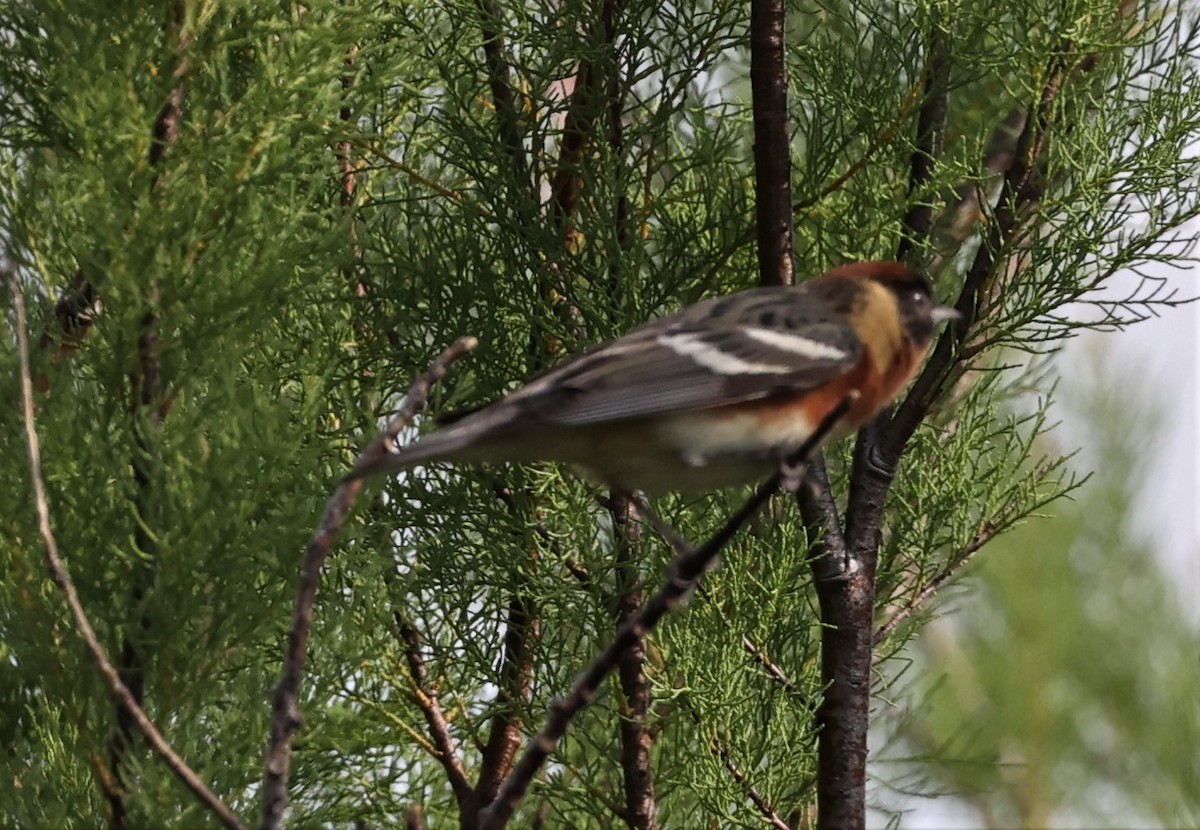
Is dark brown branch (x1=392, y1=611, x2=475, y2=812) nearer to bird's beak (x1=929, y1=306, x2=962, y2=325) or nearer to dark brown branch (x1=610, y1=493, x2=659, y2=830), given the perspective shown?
dark brown branch (x1=610, y1=493, x2=659, y2=830)

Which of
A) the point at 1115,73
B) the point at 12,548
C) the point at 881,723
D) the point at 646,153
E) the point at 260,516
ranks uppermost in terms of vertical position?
the point at 1115,73

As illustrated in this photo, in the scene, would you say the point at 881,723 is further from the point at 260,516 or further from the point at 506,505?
the point at 260,516

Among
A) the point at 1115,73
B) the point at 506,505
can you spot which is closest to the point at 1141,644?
the point at 1115,73

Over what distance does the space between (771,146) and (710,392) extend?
431mm

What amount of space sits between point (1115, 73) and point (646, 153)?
712 millimetres

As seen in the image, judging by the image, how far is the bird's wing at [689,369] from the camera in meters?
1.74

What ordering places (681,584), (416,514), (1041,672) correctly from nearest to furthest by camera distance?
(681,584) → (416,514) → (1041,672)

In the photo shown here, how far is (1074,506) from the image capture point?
163 inches

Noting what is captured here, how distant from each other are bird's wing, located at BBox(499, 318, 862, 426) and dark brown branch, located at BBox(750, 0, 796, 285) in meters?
0.18

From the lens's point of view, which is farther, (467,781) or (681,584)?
(467,781)

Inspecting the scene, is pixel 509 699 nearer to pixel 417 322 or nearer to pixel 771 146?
pixel 417 322

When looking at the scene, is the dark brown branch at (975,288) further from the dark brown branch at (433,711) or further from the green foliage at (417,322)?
the dark brown branch at (433,711)

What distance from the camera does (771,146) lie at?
2068mm

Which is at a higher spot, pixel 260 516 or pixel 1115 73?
pixel 1115 73
